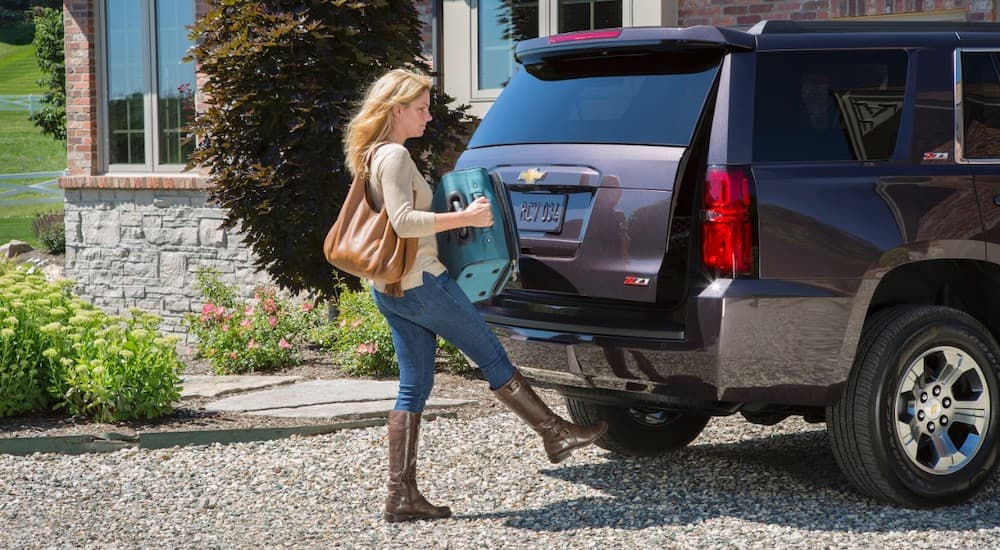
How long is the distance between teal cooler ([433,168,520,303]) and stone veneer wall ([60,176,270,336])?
304 inches

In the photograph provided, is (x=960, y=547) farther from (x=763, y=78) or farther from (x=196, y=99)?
(x=196, y=99)

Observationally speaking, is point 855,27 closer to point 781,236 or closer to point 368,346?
Result: point 781,236

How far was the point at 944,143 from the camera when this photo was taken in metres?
5.12

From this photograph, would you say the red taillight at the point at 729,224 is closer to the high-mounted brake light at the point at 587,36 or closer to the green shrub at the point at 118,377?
the high-mounted brake light at the point at 587,36

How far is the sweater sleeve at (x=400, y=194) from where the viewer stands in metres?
4.76

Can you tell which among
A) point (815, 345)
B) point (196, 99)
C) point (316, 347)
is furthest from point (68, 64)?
point (815, 345)

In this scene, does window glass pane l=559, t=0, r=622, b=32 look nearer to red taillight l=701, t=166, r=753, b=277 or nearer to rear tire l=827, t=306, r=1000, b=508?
rear tire l=827, t=306, r=1000, b=508

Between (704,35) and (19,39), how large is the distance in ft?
248

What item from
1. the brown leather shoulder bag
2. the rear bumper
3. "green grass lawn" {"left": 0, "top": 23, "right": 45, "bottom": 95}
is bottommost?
the rear bumper

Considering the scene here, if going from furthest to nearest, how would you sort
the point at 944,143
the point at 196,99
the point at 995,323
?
the point at 196,99
the point at 995,323
the point at 944,143

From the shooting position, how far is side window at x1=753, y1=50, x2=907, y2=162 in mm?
4844

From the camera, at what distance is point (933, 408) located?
5.11 m

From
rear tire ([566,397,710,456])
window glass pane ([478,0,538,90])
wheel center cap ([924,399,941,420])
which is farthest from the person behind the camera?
window glass pane ([478,0,538,90])

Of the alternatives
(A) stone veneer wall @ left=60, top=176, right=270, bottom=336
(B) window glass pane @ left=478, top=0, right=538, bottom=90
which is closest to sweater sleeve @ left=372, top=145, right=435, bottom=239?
(B) window glass pane @ left=478, top=0, right=538, bottom=90
